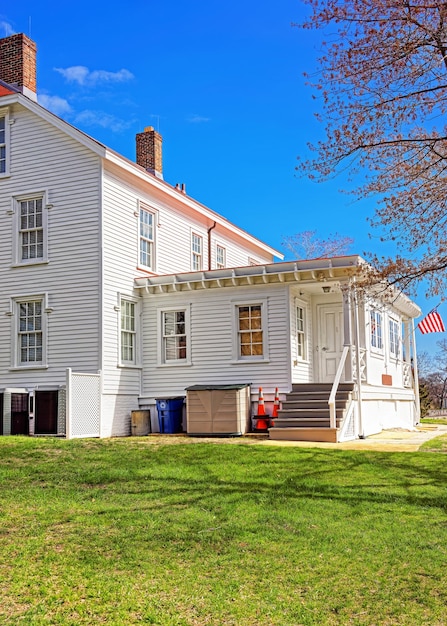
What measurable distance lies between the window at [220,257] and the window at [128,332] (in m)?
6.49

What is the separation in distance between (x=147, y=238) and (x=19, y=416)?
631 centimetres

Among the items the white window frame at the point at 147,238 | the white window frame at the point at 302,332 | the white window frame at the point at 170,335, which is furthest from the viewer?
the white window frame at the point at 147,238

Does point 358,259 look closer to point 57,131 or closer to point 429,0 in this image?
point 429,0

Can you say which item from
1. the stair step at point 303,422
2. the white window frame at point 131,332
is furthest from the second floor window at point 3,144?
the stair step at point 303,422

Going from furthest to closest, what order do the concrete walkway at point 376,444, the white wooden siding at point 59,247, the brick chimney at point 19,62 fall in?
the brick chimney at point 19,62 → the white wooden siding at point 59,247 → the concrete walkway at point 376,444

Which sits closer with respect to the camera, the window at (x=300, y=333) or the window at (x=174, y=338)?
the window at (x=300, y=333)

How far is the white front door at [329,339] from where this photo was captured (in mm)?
19938

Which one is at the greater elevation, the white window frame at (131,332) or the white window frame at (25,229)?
the white window frame at (25,229)

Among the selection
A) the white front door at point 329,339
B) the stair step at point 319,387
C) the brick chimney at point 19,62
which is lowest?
the stair step at point 319,387

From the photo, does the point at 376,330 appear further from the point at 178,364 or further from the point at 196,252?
the point at 196,252

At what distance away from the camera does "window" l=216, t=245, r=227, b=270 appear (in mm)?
25922

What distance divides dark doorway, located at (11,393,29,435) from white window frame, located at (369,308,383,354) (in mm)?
9504

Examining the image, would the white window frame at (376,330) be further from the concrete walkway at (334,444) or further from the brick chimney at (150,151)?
the brick chimney at (150,151)

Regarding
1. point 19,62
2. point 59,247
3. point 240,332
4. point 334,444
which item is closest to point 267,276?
point 240,332
